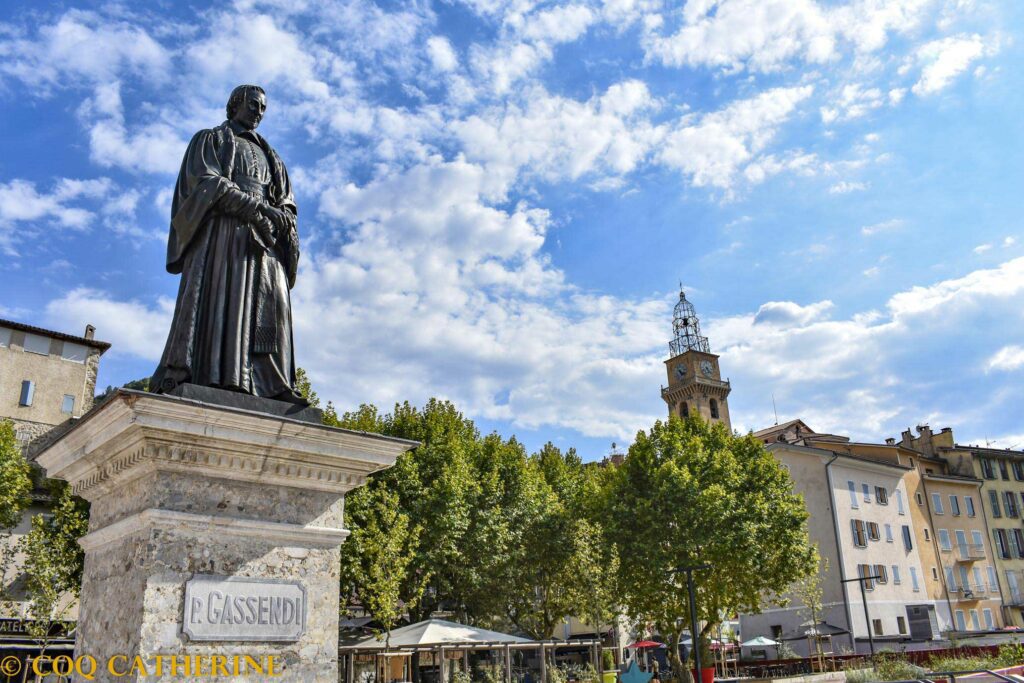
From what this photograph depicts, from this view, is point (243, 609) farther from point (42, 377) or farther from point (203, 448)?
point (42, 377)

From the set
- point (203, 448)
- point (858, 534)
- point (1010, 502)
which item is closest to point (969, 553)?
point (1010, 502)

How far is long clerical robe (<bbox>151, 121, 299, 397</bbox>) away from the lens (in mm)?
4992

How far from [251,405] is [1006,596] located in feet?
184

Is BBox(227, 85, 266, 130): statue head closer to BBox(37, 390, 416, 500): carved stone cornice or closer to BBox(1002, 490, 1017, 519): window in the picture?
BBox(37, 390, 416, 500): carved stone cornice

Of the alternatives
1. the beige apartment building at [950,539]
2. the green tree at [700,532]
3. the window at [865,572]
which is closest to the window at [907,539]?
the beige apartment building at [950,539]

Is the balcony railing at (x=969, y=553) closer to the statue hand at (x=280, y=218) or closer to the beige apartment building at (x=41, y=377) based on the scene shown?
the beige apartment building at (x=41, y=377)

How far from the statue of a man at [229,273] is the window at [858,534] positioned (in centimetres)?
3958

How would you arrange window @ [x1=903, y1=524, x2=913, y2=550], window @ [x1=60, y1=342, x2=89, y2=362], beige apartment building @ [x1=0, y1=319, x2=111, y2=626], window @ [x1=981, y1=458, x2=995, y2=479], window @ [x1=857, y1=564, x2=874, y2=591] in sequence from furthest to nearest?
window @ [x1=981, y1=458, x2=995, y2=479], window @ [x1=903, y1=524, x2=913, y2=550], window @ [x1=857, y1=564, x2=874, y2=591], window @ [x1=60, y1=342, x2=89, y2=362], beige apartment building @ [x1=0, y1=319, x2=111, y2=626]

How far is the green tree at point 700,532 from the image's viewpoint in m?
25.1

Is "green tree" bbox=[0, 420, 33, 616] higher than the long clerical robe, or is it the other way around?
"green tree" bbox=[0, 420, 33, 616]

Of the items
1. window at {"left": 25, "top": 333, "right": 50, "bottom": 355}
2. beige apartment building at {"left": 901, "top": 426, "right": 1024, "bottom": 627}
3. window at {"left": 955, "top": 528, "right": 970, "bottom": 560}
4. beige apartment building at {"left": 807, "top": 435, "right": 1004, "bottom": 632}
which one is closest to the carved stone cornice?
window at {"left": 25, "top": 333, "right": 50, "bottom": 355}

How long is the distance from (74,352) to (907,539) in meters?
44.8

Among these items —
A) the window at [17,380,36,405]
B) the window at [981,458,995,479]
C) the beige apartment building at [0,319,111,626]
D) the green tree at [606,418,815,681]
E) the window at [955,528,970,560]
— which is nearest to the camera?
the green tree at [606,418,815,681]

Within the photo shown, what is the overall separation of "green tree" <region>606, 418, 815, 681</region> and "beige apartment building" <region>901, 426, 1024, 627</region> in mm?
28770
